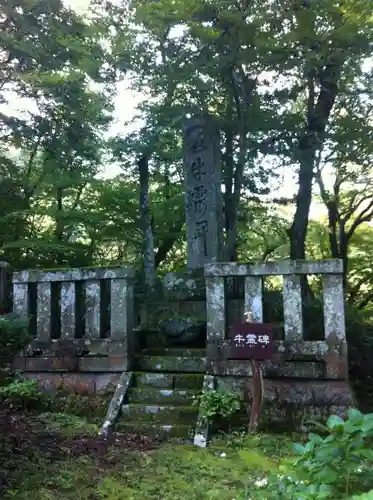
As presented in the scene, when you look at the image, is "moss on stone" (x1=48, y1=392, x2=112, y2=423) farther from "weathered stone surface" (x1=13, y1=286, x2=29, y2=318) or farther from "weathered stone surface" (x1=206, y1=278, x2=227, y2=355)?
"weathered stone surface" (x1=206, y1=278, x2=227, y2=355)

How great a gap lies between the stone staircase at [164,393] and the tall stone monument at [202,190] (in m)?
2.15

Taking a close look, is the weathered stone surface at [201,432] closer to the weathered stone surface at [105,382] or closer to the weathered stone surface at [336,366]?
the weathered stone surface at [105,382]

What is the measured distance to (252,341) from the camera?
5.30 m

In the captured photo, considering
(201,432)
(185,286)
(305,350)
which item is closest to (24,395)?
(201,432)

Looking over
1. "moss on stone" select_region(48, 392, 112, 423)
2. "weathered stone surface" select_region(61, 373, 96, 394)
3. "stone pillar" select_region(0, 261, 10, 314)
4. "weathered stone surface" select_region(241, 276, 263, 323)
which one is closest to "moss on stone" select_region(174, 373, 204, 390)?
"moss on stone" select_region(48, 392, 112, 423)

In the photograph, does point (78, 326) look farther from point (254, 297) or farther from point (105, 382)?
point (254, 297)

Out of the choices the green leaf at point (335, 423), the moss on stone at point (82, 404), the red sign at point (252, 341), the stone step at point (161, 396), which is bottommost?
the moss on stone at point (82, 404)

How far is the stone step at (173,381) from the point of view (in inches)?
232

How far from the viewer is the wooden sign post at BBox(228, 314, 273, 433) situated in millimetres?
5195

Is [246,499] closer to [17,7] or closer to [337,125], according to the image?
[17,7]

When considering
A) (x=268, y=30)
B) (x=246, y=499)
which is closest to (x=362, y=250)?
(x=268, y=30)

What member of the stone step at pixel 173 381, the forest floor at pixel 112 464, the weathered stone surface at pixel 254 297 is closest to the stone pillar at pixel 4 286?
the forest floor at pixel 112 464

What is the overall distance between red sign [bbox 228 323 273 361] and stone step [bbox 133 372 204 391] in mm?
777

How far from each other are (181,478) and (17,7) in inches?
Answer: 264
